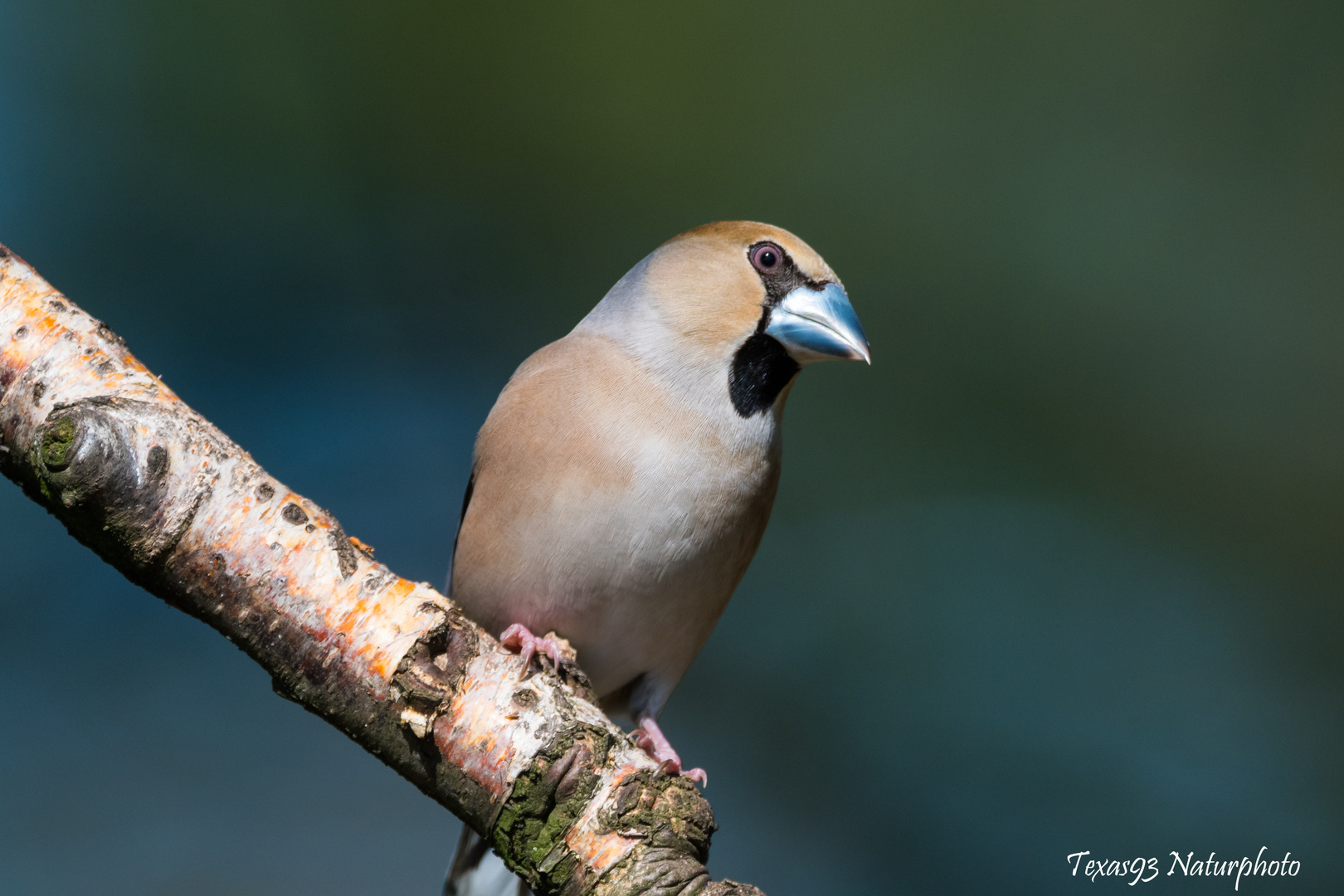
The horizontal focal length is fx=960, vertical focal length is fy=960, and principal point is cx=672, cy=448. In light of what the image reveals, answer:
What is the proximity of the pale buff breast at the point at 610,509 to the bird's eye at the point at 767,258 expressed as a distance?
1.17 ft

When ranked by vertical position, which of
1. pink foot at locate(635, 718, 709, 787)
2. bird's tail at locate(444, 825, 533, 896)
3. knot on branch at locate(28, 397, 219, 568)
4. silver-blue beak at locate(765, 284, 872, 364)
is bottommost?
bird's tail at locate(444, 825, 533, 896)

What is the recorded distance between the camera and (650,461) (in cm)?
193

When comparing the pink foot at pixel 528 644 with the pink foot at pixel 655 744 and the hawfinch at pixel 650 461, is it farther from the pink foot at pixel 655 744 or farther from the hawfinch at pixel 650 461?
the pink foot at pixel 655 744

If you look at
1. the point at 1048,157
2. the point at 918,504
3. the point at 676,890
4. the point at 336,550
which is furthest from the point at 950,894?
the point at 336,550

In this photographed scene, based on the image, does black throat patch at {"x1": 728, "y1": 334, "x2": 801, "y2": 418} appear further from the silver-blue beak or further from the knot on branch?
the knot on branch

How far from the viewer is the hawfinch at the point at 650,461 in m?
1.92

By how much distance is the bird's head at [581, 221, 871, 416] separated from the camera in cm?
213

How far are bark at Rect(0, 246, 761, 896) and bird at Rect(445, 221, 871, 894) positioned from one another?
31 cm

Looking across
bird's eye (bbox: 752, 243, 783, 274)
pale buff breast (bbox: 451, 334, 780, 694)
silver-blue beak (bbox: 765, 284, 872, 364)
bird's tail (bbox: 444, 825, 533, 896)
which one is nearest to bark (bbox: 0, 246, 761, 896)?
→ pale buff breast (bbox: 451, 334, 780, 694)

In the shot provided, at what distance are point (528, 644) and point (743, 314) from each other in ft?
2.89

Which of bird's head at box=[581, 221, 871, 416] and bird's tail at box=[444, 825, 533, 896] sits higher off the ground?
bird's head at box=[581, 221, 871, 416]

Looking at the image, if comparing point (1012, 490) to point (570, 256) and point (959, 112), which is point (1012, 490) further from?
point (570, 256)

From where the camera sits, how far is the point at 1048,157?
4.42 m

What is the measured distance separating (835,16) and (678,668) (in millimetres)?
3220
